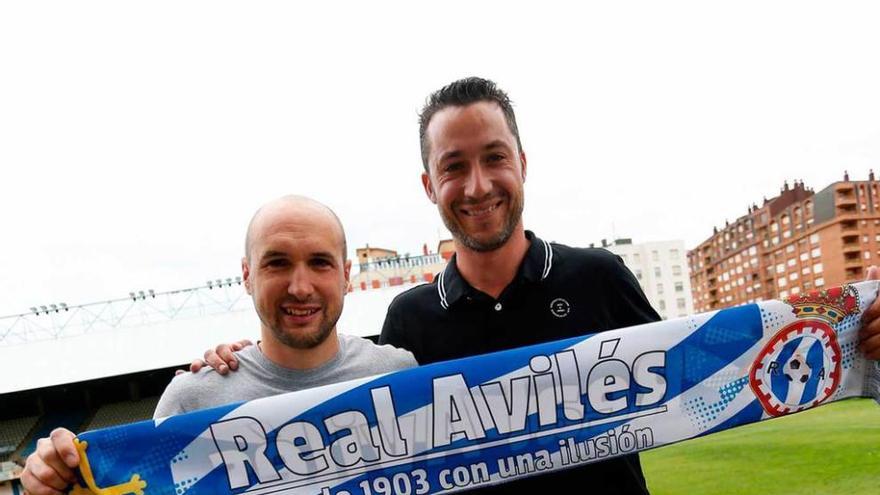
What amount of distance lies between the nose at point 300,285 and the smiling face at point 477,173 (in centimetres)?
56

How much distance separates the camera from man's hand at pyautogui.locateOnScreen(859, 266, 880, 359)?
2.29m

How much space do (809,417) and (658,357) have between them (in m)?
15.7

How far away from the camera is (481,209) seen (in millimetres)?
2100

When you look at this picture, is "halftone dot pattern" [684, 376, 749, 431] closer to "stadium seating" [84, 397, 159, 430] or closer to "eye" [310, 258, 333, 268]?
"eye" [310, 258, 333, 268]

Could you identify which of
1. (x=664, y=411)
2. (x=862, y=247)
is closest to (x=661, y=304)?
(x=862, y=247)

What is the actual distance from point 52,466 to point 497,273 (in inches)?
66.3

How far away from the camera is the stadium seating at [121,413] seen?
883 inches

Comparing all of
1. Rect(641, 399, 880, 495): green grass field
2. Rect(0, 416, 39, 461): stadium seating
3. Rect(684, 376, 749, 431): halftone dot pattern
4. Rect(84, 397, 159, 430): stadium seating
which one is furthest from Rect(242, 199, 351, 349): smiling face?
Rect(0, 416, 39, 461): stadium seating

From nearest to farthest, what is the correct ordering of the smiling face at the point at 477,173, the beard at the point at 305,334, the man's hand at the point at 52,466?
the man's hand at the point at 52,466 → the beard at the point at 305,334 → the smiling face at the point at 477,173

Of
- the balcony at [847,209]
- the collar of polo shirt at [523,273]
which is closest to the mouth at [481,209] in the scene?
the collar of polo shirt at [523,273]

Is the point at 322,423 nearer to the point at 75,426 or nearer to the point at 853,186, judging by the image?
the point at 75,426

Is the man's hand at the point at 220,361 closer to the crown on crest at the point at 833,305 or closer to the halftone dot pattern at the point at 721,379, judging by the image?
the halftone dot pattern at the point at 721,379

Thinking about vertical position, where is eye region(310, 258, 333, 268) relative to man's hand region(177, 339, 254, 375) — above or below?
above

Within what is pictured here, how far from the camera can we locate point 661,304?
63906mm
